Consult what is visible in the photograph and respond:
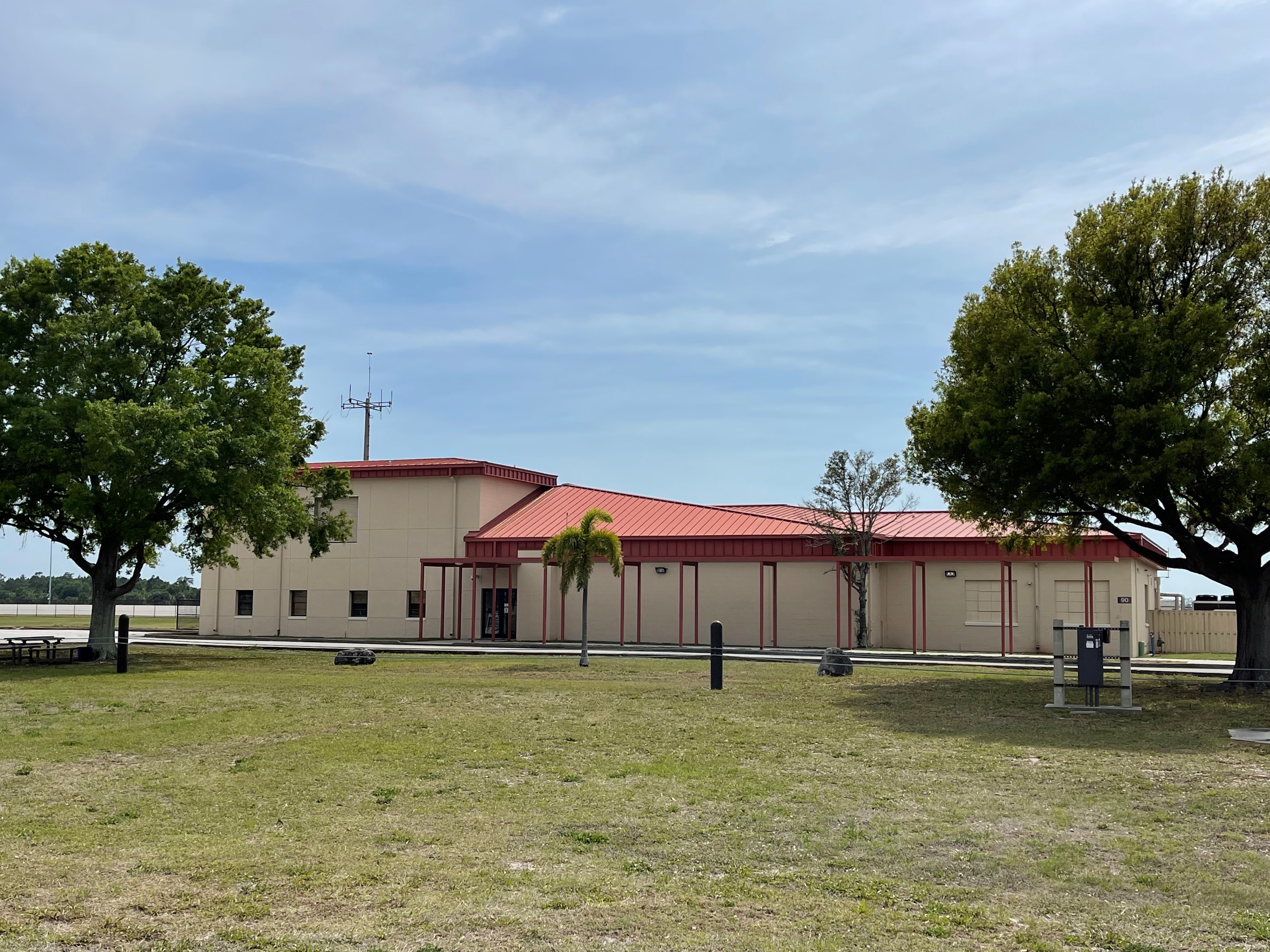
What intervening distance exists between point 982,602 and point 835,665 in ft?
45.0

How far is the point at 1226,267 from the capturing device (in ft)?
70.9

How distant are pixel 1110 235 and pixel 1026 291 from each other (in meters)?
1.88

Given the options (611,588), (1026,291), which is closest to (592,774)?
(1026,291)

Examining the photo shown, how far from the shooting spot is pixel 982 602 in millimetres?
37062

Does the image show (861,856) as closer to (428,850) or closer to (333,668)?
(428,850)

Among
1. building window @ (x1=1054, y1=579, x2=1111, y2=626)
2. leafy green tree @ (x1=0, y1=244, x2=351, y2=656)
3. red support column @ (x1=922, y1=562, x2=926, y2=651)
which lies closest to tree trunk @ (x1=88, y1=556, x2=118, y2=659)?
leafy green tree @ (x1=0, y1=244, x2=351, y2=656)

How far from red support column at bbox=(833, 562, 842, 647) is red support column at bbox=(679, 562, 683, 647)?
485 centimetres

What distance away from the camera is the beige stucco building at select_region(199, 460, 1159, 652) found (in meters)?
36.4

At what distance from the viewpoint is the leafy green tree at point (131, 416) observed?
26797 millimetres

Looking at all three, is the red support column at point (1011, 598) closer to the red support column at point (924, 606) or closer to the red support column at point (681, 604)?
the red support column at point (924, 606)

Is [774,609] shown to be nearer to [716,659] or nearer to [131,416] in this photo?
[716,659]

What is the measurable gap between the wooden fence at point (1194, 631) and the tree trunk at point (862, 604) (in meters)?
9.71

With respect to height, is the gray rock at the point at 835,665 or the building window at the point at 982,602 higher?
the building window at the point at 982,602

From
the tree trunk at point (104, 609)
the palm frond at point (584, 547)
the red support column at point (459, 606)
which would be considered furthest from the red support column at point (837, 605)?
the tree trunk at point (104, 609)
